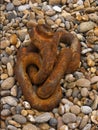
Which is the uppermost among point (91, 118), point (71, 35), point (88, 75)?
point (71, 35)

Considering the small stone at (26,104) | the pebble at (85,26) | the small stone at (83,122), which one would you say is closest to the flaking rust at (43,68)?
the small stone at (26,104)

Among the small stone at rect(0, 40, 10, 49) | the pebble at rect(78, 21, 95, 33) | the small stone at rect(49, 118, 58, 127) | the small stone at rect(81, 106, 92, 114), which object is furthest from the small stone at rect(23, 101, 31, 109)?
the pebble at rect(78, 21, 95, 33)

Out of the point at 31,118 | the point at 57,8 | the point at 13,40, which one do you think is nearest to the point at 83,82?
the point at 31,118

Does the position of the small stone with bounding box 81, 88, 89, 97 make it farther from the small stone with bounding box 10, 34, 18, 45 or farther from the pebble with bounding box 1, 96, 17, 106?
the small stone with bounding box 10, 34, 18, 45

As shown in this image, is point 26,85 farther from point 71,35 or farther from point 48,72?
point 71,35

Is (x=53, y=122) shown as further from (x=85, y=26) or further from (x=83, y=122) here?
(x=85, y=26)

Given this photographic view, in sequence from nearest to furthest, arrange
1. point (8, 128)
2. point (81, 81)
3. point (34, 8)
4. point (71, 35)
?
point (8, 128) → point (81, 81) → point (71, 35) → point (34, 8)

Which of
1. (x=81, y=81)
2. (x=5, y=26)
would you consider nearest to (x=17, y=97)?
(x=81, y=81)

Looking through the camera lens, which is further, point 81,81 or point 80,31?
point 80,31

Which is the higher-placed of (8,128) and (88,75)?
(88,75)
